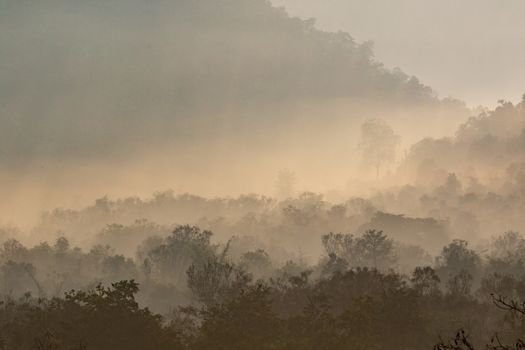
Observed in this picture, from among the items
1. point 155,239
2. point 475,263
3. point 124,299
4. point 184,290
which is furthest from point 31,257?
point 124,299

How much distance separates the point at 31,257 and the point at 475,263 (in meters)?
132

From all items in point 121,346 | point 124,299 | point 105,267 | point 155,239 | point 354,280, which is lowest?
point 121,346

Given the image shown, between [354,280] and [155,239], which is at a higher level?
[155,239]

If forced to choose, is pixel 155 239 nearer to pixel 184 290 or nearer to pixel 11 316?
pixel 184 290

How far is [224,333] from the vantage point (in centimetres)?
5216

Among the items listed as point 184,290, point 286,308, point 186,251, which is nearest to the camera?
point 286,308

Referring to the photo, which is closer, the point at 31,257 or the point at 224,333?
the point at 224,333

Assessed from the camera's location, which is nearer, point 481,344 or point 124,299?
point 124,299

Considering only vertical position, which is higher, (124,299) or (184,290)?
(184,290)

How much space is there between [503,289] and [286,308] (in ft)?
103

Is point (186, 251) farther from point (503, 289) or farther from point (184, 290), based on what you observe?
point (503, 289)

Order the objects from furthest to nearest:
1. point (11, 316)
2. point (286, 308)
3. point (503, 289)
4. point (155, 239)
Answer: point (155, 239) → point (503, 289) → point (286, 308) → point (11, 316)

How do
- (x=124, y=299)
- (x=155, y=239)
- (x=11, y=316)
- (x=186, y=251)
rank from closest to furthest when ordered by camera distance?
(x=124, y=299), (x=11, y=316), (x=186, y=251), (x=155, y=239)

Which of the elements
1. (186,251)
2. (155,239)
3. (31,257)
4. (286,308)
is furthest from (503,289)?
(31,257)
